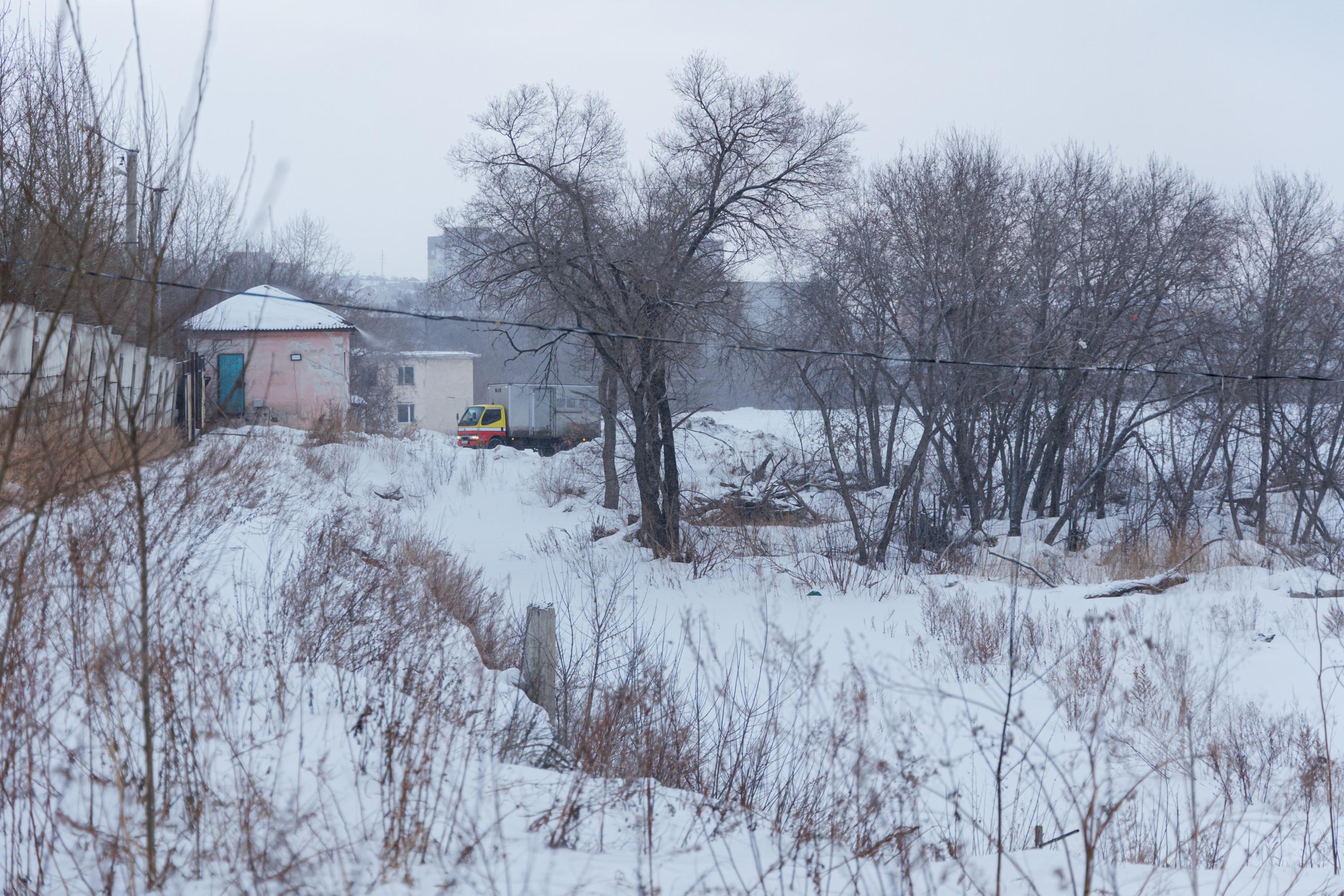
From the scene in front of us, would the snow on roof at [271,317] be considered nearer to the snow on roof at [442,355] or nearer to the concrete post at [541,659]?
the concrete post at [541,659]

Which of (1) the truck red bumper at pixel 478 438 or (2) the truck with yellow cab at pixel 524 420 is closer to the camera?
(2) the truck with yellow cab at pixel 524 420

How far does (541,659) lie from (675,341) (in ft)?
19.8

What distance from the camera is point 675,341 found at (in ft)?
37.6

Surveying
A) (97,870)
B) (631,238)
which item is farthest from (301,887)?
(631,238)

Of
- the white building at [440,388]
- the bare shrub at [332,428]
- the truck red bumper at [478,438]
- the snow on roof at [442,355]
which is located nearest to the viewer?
the bare shrub at [332,428]

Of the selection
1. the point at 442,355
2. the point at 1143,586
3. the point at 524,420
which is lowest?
the point at 1143,586

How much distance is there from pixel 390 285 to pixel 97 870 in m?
91.3

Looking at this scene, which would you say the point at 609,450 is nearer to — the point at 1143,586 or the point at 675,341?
the point at 675,341

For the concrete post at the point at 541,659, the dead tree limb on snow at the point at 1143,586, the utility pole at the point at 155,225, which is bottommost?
the dead tree limb on snow at the point at 1143,586

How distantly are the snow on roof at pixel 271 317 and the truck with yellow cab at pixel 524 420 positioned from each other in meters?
7.44

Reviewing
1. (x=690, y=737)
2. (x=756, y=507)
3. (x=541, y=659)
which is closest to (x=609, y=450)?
(x=756, y=507)

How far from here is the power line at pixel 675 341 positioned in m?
2.90

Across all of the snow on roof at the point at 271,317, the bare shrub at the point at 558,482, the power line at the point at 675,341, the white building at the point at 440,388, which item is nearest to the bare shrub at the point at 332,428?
the snow on roof at the point at 271,317

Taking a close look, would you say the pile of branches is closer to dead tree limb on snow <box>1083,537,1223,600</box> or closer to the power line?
the power line
